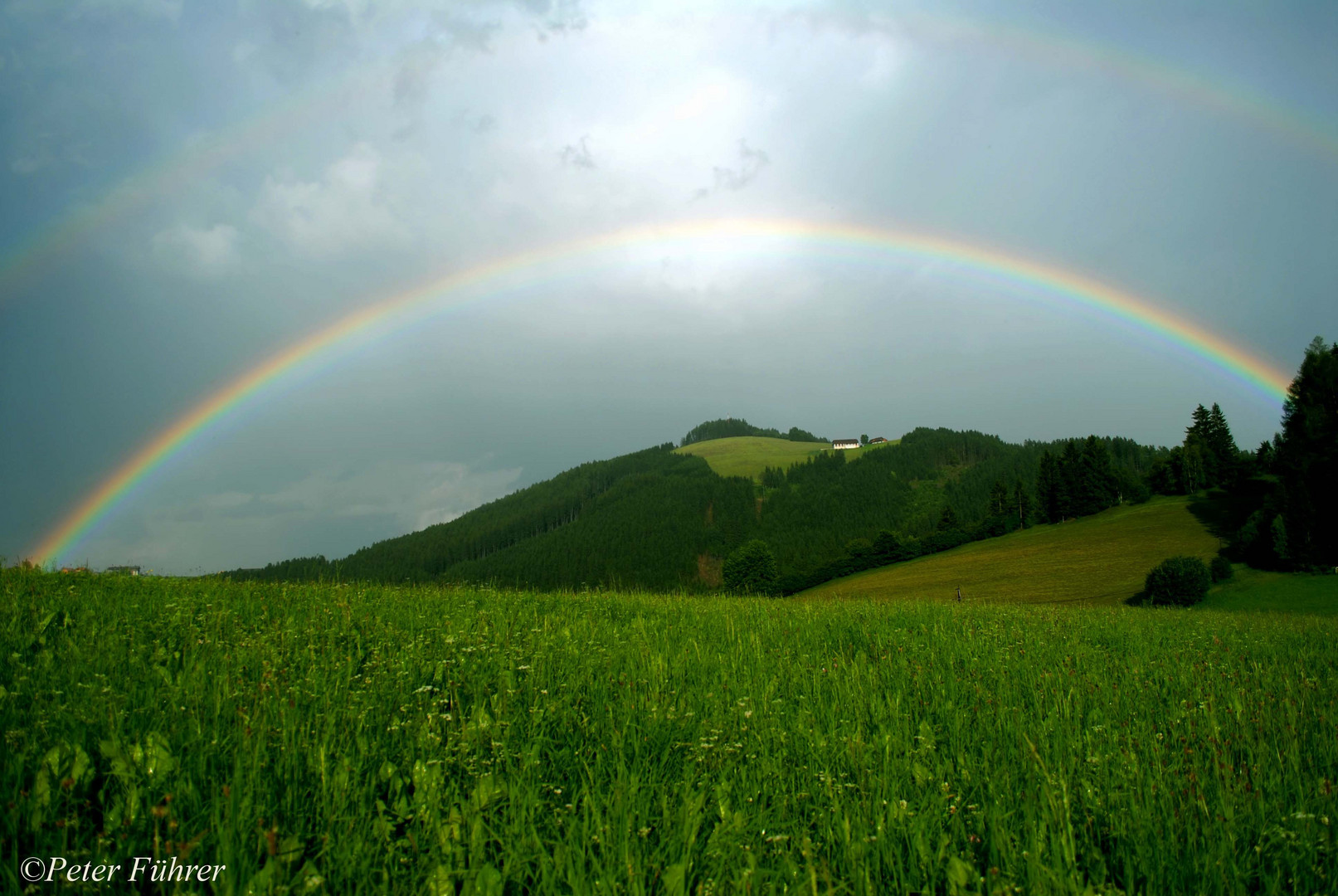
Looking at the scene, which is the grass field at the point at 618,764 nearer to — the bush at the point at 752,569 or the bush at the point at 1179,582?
the bush at the point at 1179,582

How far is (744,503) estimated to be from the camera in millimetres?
180125

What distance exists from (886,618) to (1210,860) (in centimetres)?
735

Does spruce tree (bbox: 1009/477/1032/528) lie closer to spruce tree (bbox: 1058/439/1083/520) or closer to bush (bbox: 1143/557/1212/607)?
spruce tree (bbox: 1058/439/1083/520)

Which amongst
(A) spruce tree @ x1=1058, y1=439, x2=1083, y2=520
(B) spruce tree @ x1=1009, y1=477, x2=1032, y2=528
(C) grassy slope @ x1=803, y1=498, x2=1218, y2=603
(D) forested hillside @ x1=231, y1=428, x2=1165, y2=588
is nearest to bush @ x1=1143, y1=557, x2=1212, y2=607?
Answer: (C) grassy slope @ x1=803, y1=498, x2=1218, y2=603

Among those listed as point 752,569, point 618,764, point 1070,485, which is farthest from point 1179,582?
point 1070,485

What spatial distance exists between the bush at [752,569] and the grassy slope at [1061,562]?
7.38 meters

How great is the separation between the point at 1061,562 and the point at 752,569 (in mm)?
33865

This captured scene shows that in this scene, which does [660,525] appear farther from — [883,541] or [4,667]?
[4,667]

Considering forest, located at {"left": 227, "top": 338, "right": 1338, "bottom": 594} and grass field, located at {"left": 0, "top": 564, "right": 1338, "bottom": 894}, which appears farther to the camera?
forest, located at {"left": 227, "top": 338, "right": 1338, "bottom": 594}

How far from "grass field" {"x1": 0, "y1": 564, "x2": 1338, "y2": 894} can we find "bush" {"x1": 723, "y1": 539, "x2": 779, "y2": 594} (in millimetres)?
74291

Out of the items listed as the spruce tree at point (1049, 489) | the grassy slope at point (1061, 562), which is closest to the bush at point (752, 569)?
the grassy slope at point (1061, 562)

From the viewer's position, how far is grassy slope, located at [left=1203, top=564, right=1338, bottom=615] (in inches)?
1681

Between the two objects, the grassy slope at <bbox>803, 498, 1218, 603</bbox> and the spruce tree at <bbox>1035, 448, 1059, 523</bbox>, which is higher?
the spruce tree at <bbox>1035, 448, 1059, 523</bbox>

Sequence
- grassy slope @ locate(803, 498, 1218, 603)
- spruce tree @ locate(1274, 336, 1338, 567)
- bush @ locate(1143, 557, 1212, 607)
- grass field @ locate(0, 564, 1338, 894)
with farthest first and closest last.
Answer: grassy slope @ locate(803, 498, 1218, 603) → spruce tree @ locate(1274, 336, 1338, 567) → bush @ locate(1143, 557, 1212, 607) → grass field @ locate(0, 564, 1338, 894)
